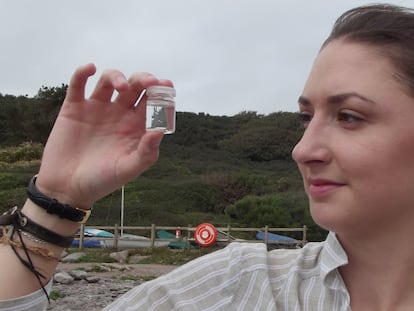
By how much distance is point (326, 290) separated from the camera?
1.54 metres

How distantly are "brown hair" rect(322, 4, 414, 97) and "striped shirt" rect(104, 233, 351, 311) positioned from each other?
463 mm

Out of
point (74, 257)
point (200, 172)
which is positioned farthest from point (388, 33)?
point (200, 172)

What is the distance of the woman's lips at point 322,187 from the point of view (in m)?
1.42

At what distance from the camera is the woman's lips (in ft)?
4.65

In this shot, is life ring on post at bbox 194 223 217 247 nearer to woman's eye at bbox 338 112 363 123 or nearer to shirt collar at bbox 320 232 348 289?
shirt collar at bbox 320 232 348 289

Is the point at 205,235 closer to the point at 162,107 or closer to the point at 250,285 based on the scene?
the point at 250,285

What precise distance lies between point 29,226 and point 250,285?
570 millimetres

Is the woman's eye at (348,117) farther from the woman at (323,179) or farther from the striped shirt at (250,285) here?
the striped shirt at (250,285)

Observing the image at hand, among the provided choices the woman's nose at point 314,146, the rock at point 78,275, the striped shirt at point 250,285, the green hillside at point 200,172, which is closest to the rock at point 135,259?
the green hillside at point 200,172

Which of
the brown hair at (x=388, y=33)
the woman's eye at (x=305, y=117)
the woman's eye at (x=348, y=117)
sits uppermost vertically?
the brown hair at (x=388, y=33)

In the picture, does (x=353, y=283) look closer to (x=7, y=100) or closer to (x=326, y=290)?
(x=326, y=290)

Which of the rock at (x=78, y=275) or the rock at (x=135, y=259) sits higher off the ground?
the rock at (x=78, y=275)

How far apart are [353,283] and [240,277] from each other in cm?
29

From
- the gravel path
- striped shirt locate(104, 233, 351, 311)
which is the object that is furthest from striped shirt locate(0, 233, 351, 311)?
the gravel path
